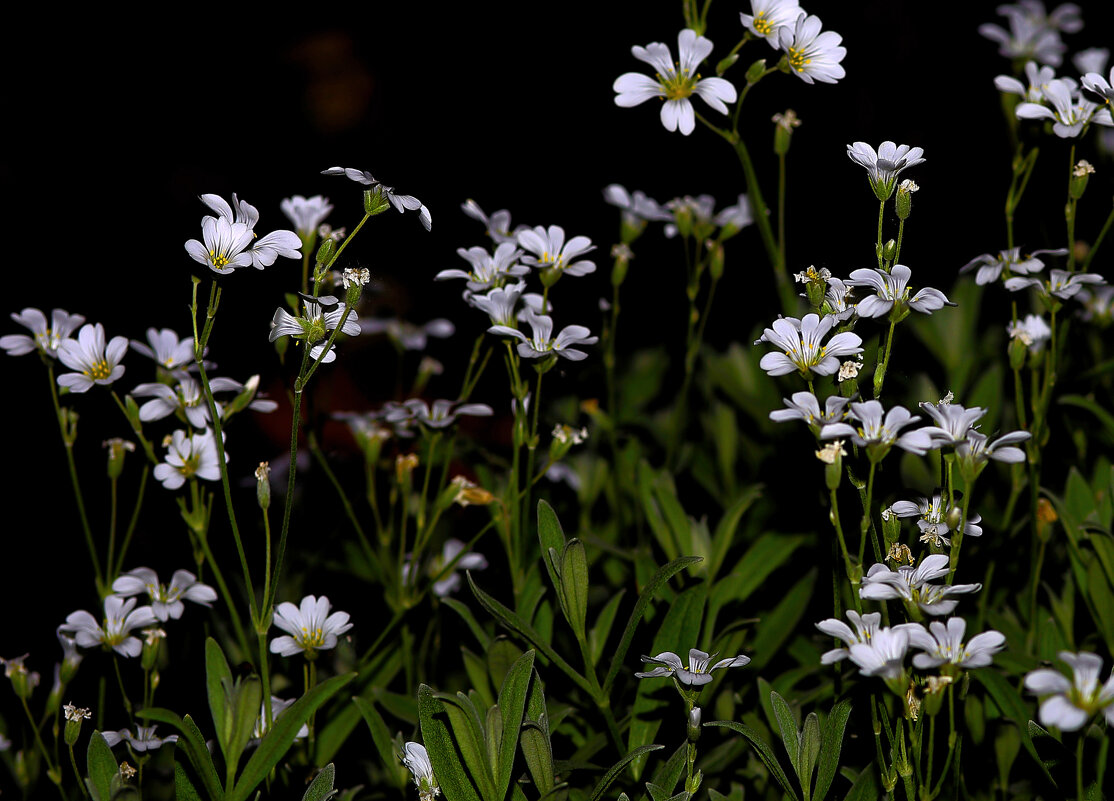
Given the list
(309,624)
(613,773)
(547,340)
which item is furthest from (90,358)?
(613,773)

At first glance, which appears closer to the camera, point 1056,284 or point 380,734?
point 380,734

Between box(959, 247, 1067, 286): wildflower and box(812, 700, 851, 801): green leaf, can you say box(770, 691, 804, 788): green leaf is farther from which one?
box(959, 247, 1067, 286): wildflower

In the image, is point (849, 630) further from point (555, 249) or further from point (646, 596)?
point (555, 249)

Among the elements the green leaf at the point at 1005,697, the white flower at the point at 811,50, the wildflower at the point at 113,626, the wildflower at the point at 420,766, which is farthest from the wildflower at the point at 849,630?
the wildflower at the point at 113,626

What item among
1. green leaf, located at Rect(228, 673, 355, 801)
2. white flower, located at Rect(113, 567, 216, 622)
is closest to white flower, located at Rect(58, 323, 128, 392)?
white flower, located at Rect(113, 567, 216, 622)

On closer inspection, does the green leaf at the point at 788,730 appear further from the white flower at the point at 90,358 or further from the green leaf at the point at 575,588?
the white flower at the point at 90,358

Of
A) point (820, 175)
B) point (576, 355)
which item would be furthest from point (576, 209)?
point (576, 355)
